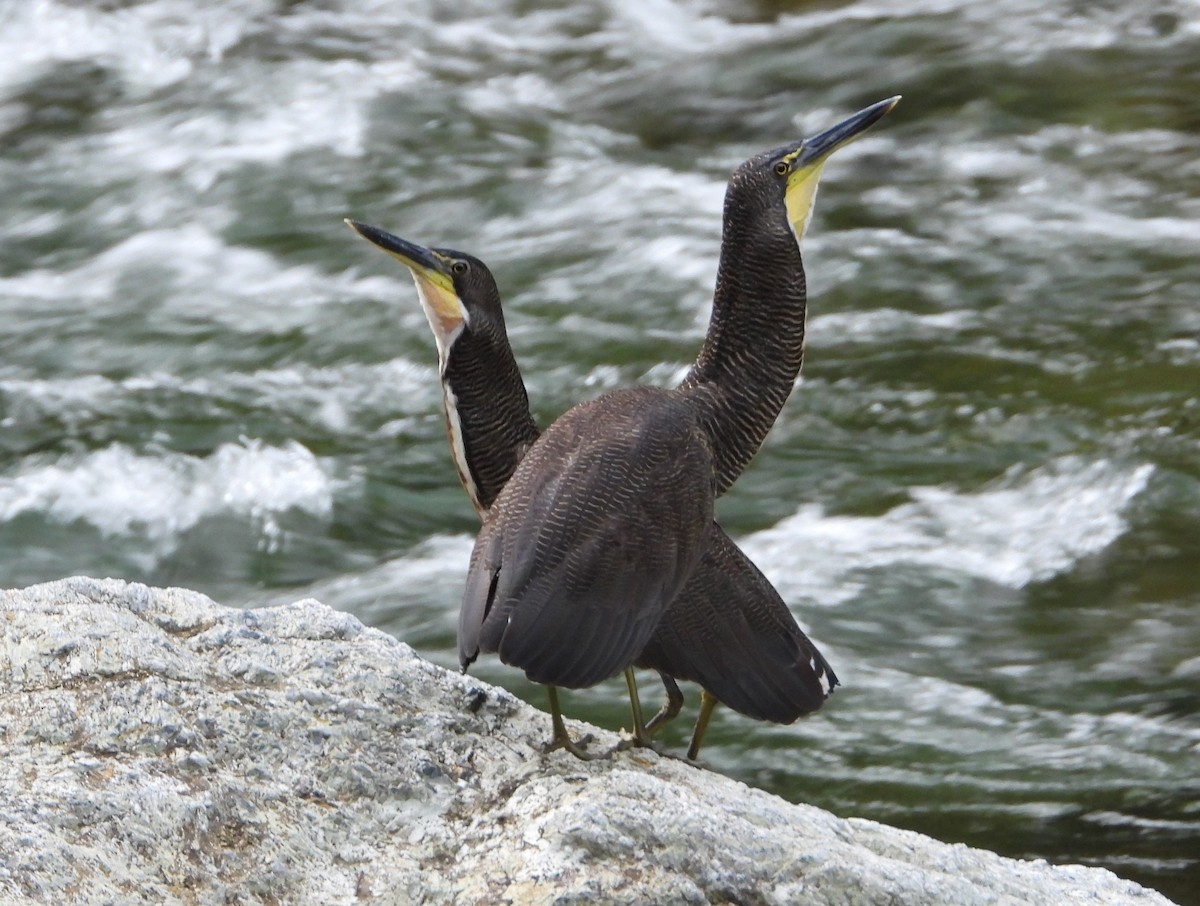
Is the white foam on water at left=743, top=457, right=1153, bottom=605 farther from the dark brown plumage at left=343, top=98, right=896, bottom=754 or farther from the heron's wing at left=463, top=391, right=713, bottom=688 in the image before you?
the heron's wing at left=463, top=391, right=713, bottom=688

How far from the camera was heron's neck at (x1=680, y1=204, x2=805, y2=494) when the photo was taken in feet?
12.1

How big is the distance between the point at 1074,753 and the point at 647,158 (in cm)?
559

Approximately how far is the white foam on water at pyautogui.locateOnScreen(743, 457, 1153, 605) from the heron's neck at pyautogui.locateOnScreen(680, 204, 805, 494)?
289 centimetres

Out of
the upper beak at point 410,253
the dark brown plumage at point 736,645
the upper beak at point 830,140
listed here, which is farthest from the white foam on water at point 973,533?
the dark brown plumage at point 736,645

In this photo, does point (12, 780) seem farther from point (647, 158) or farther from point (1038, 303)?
point (647, 158)

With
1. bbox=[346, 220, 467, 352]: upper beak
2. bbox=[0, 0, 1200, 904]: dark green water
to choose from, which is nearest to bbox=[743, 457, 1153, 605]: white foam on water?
bbox=[0, 0, 1200, 904]: dark green water

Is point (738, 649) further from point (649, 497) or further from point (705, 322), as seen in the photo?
point (705, 322)

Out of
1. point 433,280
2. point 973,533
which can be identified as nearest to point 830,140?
point 433,280

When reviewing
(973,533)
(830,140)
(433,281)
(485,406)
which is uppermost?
(830,140)

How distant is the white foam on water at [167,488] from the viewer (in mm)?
7254

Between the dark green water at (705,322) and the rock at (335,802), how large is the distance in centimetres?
261

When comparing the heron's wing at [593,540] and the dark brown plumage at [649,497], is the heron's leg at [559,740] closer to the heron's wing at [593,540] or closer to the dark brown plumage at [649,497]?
the dark brown plumage at [649,497]

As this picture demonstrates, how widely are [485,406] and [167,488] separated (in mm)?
3940

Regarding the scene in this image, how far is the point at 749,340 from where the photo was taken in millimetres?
3811
